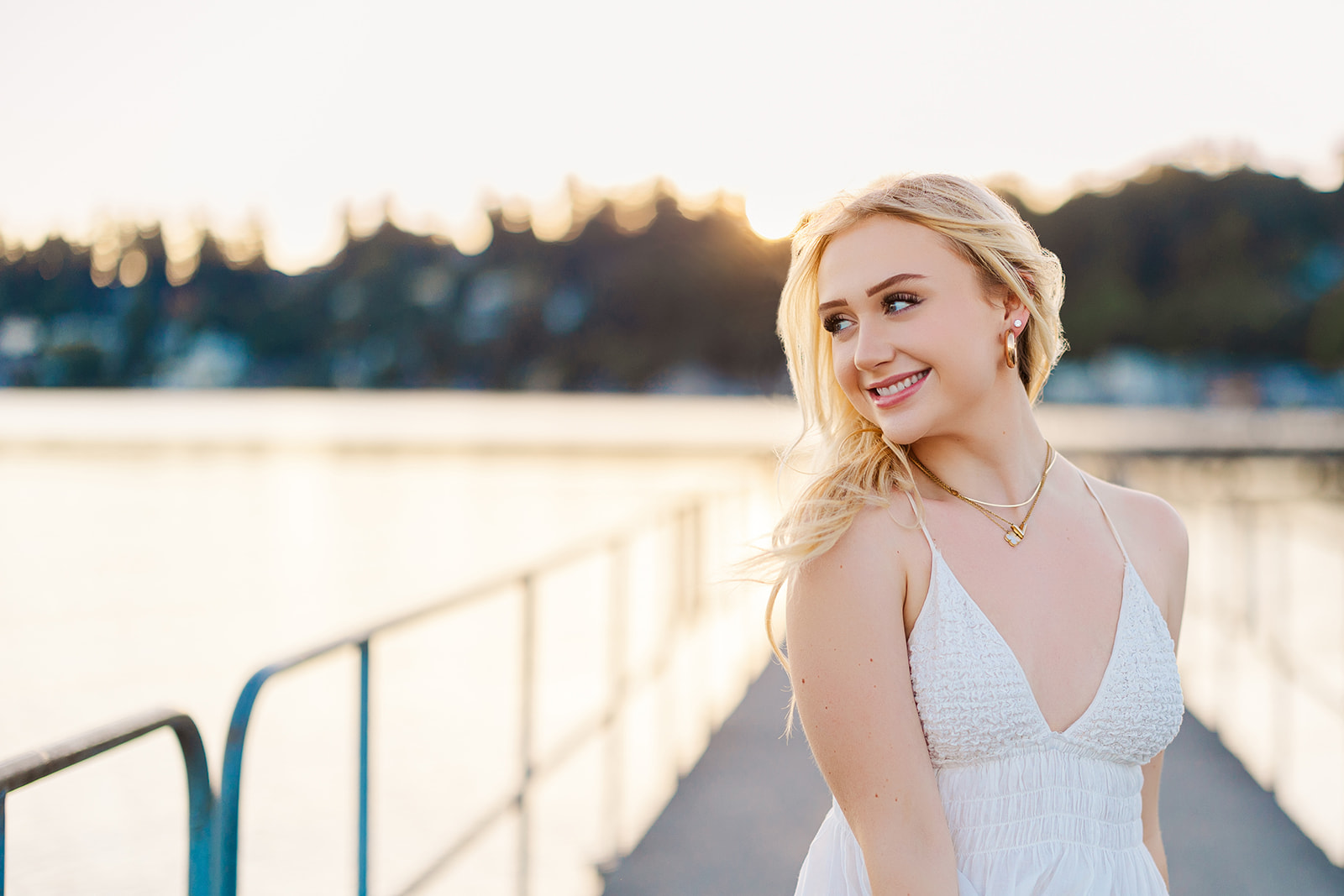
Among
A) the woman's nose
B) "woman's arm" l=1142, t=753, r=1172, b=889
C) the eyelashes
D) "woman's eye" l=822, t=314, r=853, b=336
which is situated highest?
the eyelashes

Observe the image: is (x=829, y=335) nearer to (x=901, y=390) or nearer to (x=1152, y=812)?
(x=901, y=390)

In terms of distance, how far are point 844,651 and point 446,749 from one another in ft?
15.1

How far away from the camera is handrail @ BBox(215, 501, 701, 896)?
1872 mm

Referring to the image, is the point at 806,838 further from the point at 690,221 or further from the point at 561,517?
the point at 690,221

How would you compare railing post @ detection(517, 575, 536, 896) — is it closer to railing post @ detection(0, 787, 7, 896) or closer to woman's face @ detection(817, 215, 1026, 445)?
railing post @ detection(0, 787, 7, 896)

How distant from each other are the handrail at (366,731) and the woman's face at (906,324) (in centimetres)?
112

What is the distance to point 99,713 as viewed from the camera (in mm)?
6477

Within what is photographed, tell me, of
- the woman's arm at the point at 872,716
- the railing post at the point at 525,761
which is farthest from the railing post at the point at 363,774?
the woman's arm at the point at 872,716

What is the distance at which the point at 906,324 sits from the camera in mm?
1552

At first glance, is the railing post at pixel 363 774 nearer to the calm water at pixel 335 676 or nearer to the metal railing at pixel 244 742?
the metal railing at pixel 244 742

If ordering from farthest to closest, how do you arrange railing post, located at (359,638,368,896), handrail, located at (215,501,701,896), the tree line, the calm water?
the tree line, the calm water, railing post, located at (359,638,368,896), handrail, located at (215,501,701,896)

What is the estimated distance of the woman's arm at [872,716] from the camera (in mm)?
1438

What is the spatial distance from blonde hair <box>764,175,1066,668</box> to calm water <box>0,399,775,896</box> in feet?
0.96

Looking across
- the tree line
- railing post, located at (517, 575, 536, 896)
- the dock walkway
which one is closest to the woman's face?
railing post, located at (517, 575, 536, 896)
